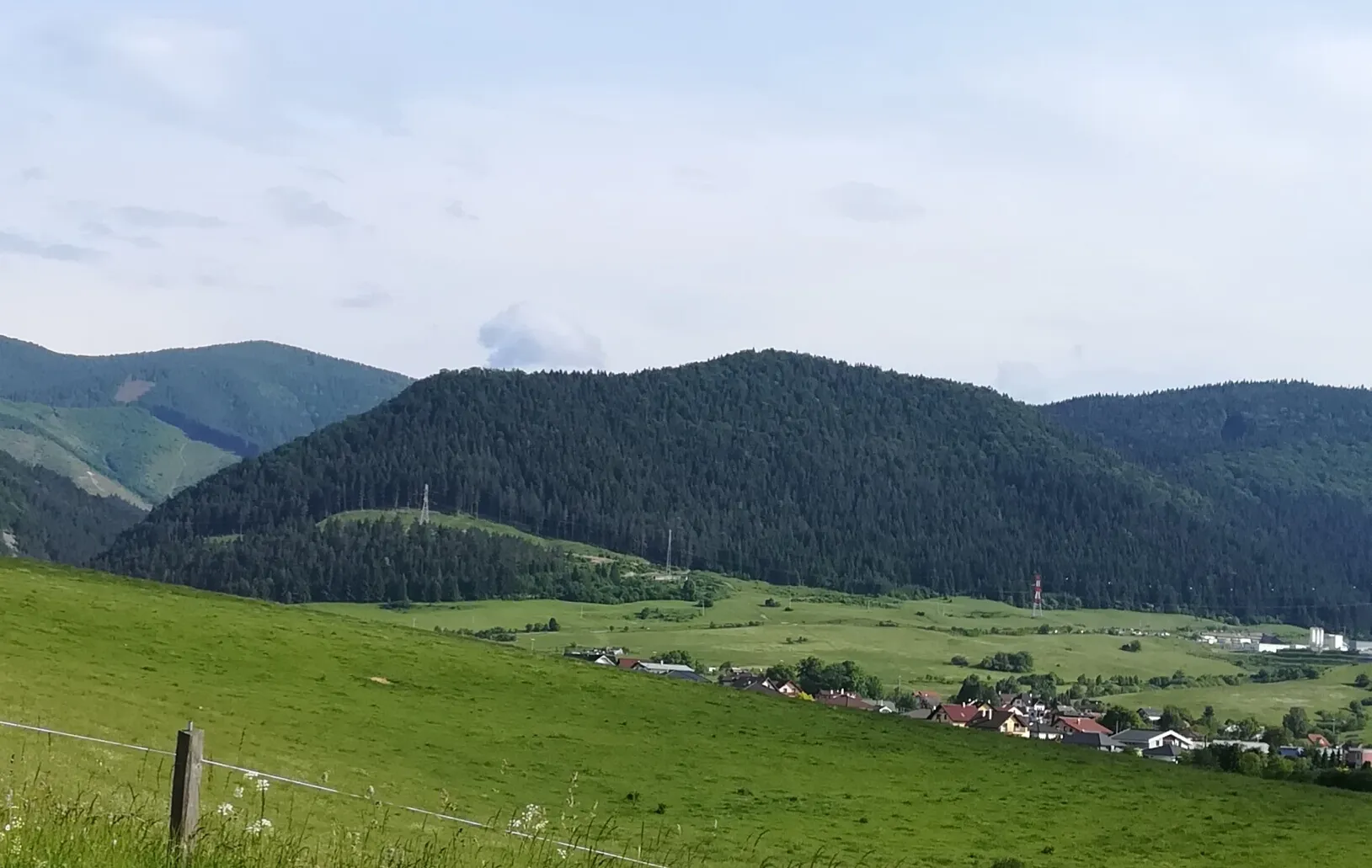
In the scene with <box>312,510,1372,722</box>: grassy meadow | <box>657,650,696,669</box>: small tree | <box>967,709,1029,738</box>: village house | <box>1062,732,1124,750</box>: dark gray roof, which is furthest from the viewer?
<box>312,510,1372,722</box>: grassy meadow

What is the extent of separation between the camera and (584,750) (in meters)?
40.2

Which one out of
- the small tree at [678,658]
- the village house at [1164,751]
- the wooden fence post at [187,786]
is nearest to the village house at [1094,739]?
the village house at [1164,751]

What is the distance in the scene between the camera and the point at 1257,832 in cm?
3888

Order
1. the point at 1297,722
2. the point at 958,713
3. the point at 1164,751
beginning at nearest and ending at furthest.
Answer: the point at 1164,751 < the point at 958,713 < the point at 1297,722

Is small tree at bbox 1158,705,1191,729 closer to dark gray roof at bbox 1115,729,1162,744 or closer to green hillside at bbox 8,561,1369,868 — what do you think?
dark gray roof at bbox 1115,729,1162,744

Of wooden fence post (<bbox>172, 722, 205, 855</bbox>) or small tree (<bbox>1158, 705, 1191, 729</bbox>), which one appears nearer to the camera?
wooden fence post (<bbox>172, 722, 205, 855</bbox>)

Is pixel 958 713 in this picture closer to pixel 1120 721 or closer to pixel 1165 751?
pixel 1120 721

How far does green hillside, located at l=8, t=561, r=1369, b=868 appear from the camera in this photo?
3075 centimetres

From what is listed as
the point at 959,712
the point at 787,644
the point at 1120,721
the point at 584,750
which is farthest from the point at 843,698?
the point at 584,750

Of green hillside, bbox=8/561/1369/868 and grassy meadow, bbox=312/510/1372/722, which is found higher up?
green hillside, bbox=8/561/1369/868

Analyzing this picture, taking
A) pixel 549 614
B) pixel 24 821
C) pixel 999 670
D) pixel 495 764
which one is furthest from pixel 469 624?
pixel 24 821

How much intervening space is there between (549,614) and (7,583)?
15053cm

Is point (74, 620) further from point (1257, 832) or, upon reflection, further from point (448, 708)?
point (1257, 832)

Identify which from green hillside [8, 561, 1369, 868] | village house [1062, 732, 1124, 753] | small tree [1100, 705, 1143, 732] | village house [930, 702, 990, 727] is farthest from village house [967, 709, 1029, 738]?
green hillside [8, 561, 1369, 868]
